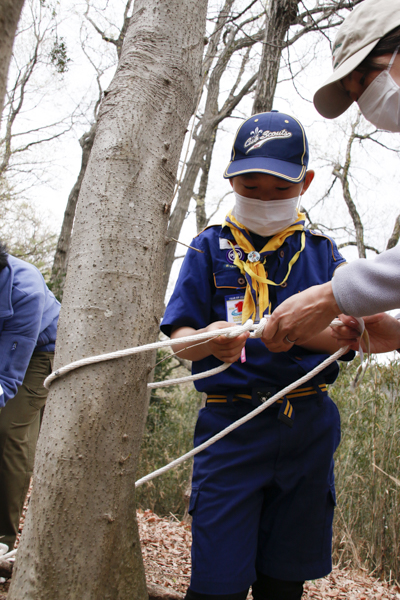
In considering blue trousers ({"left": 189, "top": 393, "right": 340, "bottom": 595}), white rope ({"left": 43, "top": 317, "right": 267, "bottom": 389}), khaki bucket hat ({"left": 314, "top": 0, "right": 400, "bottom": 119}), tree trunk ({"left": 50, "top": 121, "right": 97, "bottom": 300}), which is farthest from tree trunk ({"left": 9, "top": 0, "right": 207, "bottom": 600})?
tree trunk ({"left": 50, "top": 121, "right": 97, "bottom": 300})

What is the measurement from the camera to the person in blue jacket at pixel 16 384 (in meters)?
2.69

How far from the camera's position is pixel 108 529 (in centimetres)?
135

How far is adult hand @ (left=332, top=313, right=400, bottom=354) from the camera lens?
156 cm

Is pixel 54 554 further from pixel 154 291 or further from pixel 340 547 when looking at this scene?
pixel 340 547

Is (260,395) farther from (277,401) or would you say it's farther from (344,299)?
(344,299)

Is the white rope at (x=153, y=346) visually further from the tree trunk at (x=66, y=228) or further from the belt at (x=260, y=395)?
the tree trunk at (x=66, y=228)

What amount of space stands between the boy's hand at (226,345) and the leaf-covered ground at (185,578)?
63.2 inches

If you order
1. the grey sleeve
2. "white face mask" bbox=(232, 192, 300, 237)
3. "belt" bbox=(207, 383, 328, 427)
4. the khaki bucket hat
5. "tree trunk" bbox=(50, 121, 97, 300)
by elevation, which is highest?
"tree trunk" bbox=(50, 121, 97, 300)

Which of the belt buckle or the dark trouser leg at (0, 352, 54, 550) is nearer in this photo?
the belt buckle

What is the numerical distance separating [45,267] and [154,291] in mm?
17415

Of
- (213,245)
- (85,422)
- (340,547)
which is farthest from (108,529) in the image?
(340,547)

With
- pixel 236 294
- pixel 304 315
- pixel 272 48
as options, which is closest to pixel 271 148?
pixel 236 294

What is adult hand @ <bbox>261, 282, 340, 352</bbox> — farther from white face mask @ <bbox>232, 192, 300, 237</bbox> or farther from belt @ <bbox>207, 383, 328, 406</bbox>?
white face mask @ <bbox>232, 192, 300, 237</bbox>

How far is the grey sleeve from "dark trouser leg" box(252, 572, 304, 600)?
3.38ft
